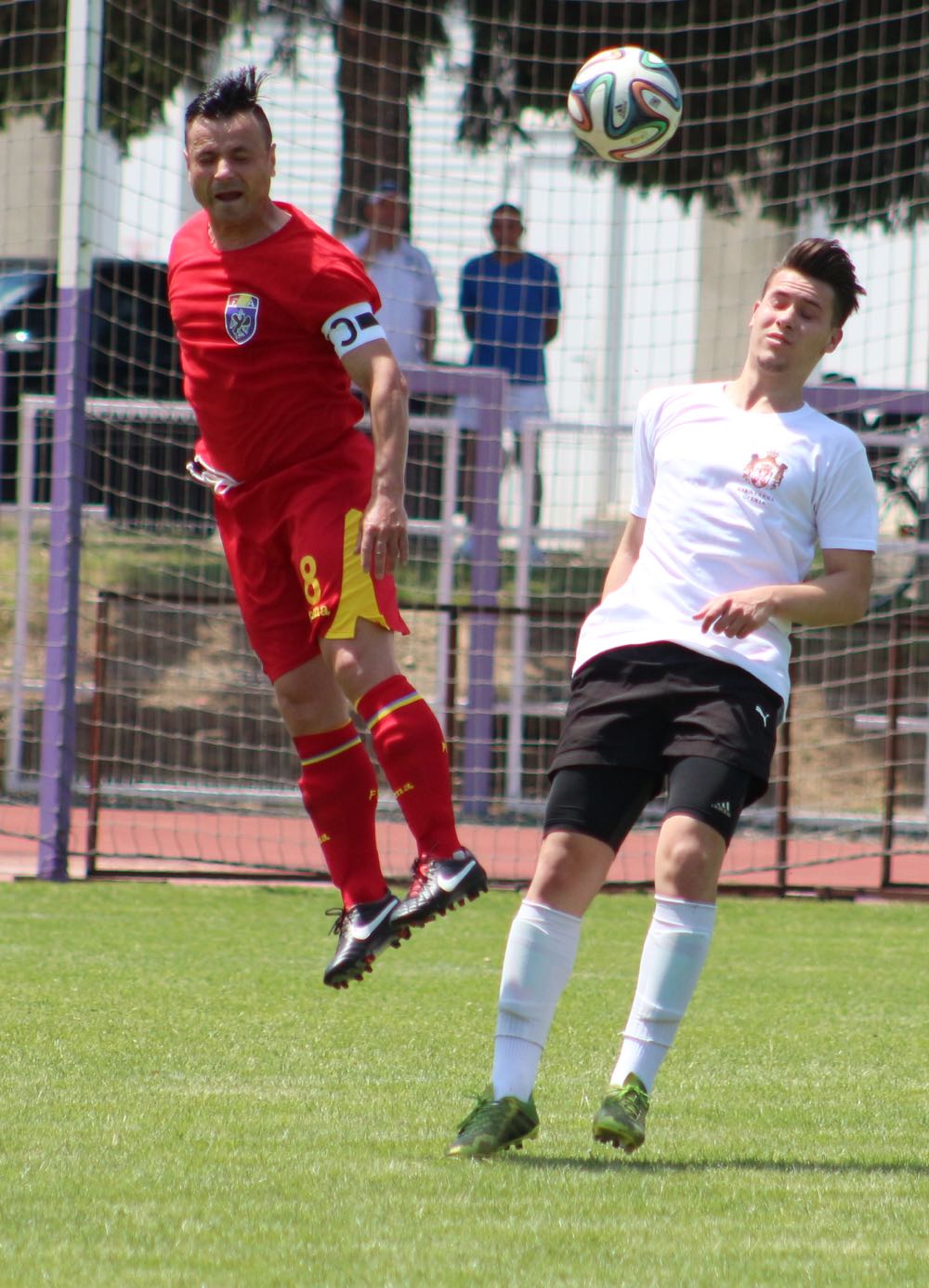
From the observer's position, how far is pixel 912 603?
1316 centimetres

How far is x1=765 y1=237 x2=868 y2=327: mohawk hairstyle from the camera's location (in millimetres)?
4168

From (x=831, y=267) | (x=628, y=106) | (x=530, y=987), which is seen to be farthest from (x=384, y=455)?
(x=628, y=106)

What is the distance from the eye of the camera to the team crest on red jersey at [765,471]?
4.08 metres

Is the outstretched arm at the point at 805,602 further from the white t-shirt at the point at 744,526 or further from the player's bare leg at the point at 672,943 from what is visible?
the player's bare leg at the point at 672,943

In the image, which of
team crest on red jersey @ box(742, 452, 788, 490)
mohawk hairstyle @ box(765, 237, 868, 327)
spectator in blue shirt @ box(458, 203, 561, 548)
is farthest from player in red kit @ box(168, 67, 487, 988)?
spectator in blue shirt @ box(458, 203, 561, 548)

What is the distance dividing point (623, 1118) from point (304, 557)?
64.4 inches


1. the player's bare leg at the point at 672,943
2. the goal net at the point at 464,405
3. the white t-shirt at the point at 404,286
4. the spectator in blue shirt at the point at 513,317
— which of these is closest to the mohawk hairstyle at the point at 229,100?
the player's bare leg at the point at 672,943

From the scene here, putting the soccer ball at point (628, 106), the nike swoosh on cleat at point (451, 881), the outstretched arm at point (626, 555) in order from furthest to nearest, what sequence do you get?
the soccer ball at point (628, 106)
the nike swoosh on cleat at point (451, 881)
the outstretched arm at point (626, 555)

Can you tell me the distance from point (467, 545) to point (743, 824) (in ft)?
8.34

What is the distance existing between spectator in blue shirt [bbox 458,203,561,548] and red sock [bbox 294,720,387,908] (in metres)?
6.09

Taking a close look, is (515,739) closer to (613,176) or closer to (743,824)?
(743,824)

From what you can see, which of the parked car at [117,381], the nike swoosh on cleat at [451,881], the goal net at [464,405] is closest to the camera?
the nike swoosh on cleat at [451,881]

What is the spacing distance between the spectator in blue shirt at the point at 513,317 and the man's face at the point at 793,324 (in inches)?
267

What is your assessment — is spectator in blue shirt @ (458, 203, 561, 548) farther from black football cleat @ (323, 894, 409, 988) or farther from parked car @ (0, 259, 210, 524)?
black football cleat @ (323, 894, 409, 988)
